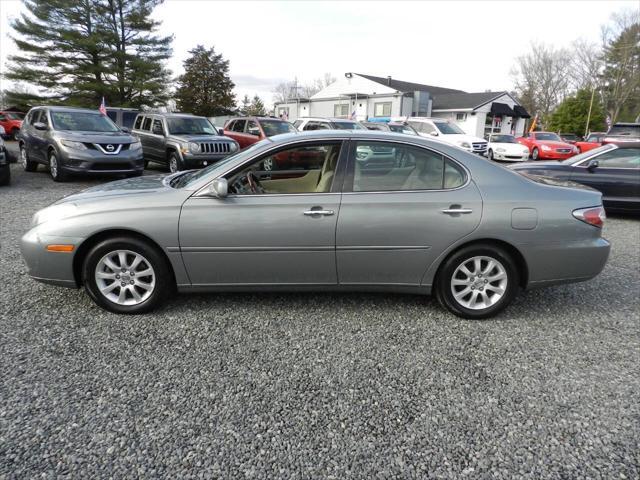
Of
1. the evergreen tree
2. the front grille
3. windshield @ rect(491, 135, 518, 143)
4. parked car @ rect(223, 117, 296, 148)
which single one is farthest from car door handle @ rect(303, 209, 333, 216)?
the evergreen tree

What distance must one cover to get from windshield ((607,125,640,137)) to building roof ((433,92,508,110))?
2206cm

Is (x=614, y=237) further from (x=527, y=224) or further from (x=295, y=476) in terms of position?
(x=295, y=476)

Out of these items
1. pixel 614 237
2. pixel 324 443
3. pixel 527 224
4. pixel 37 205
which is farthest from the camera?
pixel 37 205

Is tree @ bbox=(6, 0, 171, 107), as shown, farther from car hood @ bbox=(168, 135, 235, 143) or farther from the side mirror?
the side mirror

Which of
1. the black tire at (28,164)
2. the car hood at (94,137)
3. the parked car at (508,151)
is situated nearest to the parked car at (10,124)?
the black tire at (28,164)

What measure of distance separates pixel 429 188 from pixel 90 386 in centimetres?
281

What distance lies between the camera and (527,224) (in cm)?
350

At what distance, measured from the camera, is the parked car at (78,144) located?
961cm

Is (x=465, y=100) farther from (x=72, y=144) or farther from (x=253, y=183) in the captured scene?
(x=253, y=183)

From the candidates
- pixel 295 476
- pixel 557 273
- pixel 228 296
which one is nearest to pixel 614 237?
pixel 557 273

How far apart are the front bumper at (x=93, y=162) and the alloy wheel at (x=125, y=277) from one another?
7.15 m

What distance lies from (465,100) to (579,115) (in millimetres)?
13706

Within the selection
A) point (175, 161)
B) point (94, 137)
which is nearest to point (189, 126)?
point (175, 161)

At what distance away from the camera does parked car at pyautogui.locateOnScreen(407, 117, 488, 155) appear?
18.5 metres
